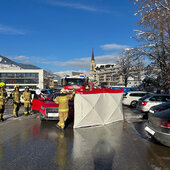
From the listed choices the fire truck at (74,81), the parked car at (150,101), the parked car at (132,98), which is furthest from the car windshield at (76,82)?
the parked car at (150,101)

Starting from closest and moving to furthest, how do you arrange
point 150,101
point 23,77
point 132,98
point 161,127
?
point 161,127 → point 150,101 → point 132,98 → point 23,77

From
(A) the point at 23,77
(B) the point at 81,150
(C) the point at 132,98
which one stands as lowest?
(B) the point at 81,150

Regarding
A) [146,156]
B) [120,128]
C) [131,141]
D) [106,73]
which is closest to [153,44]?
[120,128]

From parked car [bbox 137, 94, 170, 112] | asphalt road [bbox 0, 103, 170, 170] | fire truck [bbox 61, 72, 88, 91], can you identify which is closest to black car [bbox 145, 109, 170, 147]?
Answer: asphalt road [bbox 0, 103, 170, 170]

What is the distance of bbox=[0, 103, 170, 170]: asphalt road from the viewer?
13.3ft

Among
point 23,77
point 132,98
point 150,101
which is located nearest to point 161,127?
point 150,101

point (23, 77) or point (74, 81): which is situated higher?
point (23, 77)

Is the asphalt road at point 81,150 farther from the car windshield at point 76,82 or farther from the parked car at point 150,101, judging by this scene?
the car windshield at point 76,82

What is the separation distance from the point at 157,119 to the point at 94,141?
216cm

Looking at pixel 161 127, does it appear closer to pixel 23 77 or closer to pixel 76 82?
pixel 76 82

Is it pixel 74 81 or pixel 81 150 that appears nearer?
pixel 81 150

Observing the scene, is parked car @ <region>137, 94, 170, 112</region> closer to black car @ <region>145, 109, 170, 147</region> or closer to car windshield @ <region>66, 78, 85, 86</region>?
black car @ <region>145, 109, 170, 147</region>

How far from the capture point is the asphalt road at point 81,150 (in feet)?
13.3

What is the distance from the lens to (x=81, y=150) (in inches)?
197
